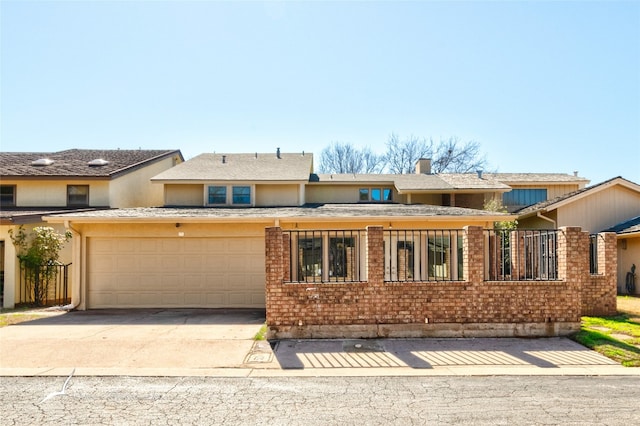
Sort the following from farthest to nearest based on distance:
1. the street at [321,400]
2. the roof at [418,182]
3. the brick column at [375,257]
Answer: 1. the roof at [418,182]
2. the brick column at [375,257]
3. the street at [321,400]

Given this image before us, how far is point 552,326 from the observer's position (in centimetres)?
804

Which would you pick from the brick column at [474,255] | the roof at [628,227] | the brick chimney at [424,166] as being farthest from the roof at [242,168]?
the roof at [628,227]

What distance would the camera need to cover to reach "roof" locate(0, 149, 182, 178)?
1600 cm

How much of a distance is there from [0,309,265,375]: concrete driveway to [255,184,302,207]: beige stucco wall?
601 cm

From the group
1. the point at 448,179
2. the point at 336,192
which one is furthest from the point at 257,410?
the point at 448,179

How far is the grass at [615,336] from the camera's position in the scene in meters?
6.83

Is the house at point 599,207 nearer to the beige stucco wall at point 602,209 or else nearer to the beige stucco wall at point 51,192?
the beige stucco wall at point 602,209

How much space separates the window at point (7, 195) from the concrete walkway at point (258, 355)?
906cm

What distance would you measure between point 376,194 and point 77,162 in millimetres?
13733

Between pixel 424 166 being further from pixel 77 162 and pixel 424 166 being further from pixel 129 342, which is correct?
pixel 129 342

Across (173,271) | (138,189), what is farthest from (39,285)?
(138,189)

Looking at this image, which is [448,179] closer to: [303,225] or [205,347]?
[303,225]

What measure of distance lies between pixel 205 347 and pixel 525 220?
61.1ft

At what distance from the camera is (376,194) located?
64.0 feet
